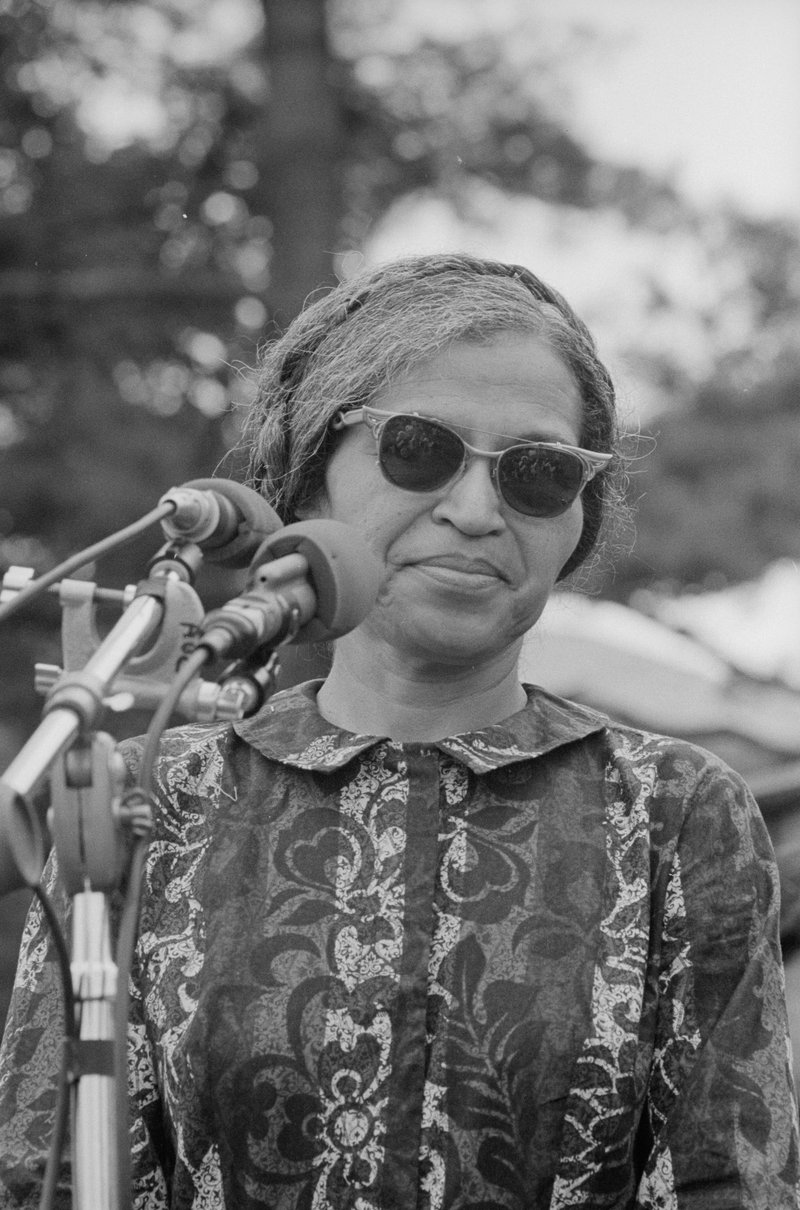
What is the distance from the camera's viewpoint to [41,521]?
8.14 meters

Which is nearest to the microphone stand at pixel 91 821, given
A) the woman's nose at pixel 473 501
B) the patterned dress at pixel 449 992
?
the patterned dress at pixel 449 992

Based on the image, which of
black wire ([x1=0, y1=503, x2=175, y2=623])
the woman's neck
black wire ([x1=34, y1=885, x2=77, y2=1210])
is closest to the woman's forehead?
the woman's neck

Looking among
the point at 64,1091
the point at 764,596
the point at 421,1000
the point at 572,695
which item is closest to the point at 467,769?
the point at 421,1000

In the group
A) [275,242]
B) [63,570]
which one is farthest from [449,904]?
[275,242]

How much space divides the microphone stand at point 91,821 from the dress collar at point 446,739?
0.73 meters

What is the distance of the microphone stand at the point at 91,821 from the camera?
149 centimetres

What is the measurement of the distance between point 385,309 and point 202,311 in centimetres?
624

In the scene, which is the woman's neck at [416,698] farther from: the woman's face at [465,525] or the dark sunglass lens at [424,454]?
the dark sunglass lens at [424,454]

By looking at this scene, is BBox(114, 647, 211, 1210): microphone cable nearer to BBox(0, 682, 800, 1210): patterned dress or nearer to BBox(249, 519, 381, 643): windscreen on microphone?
BBox(249, 519, 381, 643): windscreen on microphone

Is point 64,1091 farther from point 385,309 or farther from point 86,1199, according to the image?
point 385,309

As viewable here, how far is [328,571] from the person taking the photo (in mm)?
1733

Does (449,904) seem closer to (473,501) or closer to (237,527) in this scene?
(473,501)

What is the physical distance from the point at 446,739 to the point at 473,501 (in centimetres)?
34

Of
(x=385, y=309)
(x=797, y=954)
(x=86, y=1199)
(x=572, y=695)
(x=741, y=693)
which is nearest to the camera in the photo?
(x=86, y=1199)
